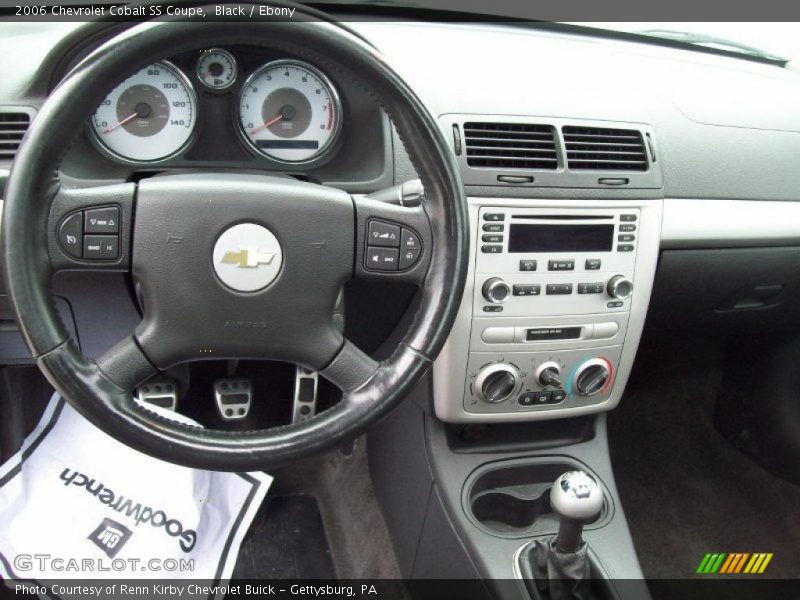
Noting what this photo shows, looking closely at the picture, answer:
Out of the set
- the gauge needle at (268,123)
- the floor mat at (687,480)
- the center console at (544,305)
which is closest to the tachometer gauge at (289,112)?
the gauge needle at (268,123)

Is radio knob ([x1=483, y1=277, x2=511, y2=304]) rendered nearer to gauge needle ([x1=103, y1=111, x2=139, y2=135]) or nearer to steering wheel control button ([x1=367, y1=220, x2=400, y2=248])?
steering wheel control button ([x1=367, y1=220, x2=400, y2=248])

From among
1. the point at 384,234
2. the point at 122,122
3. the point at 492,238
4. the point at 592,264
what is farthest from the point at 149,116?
the point at 592,264

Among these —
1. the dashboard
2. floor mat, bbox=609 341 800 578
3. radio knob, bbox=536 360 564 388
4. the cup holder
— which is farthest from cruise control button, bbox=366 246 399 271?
floor mat, bbox=609 341 800 578

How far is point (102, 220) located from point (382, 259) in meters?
0.36

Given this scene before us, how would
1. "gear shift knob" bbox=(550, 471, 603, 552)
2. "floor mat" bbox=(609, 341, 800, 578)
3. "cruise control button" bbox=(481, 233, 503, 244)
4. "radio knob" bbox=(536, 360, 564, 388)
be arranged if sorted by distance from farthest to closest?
"floor mat" bbox=(609, 341, 800, 578) → "radio knob" bbox=(536, 360, 564, 388) → "cruise control button" bbox=(481, 233, 503, 244) → "gear shift knob" bbox=(550, 471, 603, 552)

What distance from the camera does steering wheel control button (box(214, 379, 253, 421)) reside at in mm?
1568

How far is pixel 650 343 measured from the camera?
2027 millimetres

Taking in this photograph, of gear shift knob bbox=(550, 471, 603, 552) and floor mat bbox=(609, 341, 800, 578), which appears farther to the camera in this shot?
floor mat bbox=(609, 341, 800, 578)

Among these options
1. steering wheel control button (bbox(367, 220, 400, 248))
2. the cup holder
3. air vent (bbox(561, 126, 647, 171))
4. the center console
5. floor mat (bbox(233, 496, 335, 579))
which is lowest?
floor mat (bbox(233, 496, 335, 579))

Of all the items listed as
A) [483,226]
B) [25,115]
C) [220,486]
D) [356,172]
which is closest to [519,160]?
[483,226]

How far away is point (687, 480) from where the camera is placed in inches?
80.7

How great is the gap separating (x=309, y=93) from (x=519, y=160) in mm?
383

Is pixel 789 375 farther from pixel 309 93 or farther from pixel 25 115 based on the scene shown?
pixel 25 115

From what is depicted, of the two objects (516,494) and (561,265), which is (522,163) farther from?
(516,494)
